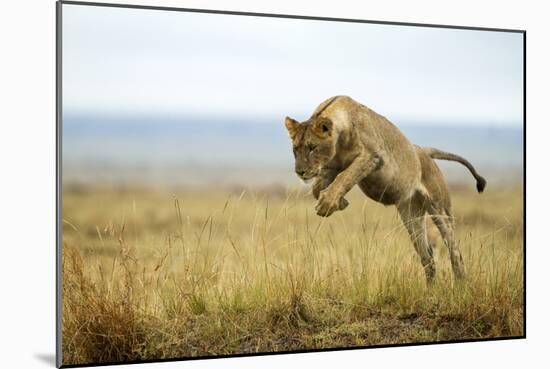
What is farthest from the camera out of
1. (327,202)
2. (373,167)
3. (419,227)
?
(419,227)

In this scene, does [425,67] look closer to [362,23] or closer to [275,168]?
[362,23]

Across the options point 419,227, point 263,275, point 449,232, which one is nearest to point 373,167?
point 419,227

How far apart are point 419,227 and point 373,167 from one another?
0.55m

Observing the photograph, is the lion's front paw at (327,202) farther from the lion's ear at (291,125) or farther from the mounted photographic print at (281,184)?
the lion's ear at (291,125)

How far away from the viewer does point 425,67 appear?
6.41 metres

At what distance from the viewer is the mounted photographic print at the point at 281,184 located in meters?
5.59

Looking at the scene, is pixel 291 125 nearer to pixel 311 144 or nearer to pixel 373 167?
pixel 311 144

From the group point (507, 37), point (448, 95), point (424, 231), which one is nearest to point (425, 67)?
point (448, 95)

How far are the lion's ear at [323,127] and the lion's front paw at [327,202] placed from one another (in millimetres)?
355

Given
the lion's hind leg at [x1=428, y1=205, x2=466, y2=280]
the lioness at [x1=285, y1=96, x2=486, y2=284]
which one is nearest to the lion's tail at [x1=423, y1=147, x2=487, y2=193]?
the lioness at [x1=285, y1=96, x2=486, y2=284]

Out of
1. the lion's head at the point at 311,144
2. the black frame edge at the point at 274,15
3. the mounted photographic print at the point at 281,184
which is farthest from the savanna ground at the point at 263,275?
the black frame edge at the point at 274,15

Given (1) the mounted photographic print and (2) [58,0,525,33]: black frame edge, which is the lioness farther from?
(2) [58,0,525,33]: black frame edge

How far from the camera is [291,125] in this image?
19.7ft

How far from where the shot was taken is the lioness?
6.07 metres
